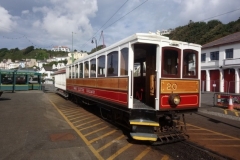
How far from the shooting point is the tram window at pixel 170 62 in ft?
21.1

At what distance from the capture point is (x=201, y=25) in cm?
5625

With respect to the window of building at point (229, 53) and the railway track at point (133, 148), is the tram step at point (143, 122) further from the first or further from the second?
the window of building at point (229, 53)

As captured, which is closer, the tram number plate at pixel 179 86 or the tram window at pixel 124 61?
the tram number plate at pixel 179 86

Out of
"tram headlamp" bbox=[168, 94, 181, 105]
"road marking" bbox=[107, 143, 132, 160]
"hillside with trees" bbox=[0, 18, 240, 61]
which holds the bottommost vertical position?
"road marking" bbox=[107, 143, 132, 160]

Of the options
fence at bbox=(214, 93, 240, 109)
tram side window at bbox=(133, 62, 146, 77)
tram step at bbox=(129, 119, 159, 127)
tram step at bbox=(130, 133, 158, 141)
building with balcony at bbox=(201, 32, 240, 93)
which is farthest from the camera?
building with balcony at bbox=(201, 32, 240, 93)

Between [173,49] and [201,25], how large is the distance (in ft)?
180

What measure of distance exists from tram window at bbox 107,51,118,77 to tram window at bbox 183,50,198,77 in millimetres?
2216

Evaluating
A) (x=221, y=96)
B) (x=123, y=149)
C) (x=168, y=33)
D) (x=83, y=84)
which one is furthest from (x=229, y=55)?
(x=168, y=33)

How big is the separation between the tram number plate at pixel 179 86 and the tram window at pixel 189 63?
0.87 ft

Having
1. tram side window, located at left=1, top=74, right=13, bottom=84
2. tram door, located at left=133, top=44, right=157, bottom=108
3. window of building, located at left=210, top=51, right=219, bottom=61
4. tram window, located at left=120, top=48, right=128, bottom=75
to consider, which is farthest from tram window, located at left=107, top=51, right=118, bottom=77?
window of building, located at left=210, top=51, right=219, bottom=61

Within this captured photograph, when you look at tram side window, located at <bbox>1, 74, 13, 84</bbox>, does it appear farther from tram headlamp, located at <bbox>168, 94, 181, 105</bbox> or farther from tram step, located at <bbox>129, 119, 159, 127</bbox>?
tram headlamp, located at <bbox>168, 94, 181, 105</bbox>

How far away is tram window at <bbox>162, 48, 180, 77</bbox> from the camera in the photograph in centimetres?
643

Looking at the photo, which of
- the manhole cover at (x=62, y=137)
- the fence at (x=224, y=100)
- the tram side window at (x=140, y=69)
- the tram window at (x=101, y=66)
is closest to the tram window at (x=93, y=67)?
the tram window at (x=101, y=66)

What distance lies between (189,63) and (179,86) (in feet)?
3.06
